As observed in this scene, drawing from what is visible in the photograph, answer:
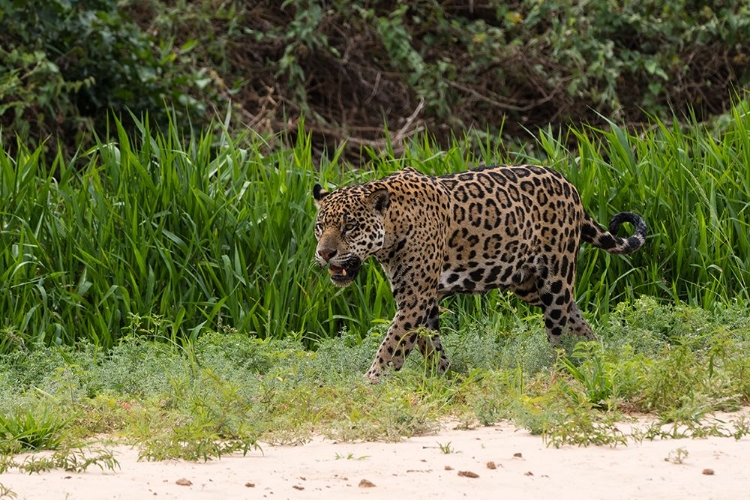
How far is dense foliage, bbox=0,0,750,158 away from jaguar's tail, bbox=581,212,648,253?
6453mm

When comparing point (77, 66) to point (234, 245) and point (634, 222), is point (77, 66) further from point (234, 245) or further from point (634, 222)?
point (634, 222)

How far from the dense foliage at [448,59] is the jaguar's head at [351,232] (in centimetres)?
703

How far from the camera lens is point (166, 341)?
729 cm

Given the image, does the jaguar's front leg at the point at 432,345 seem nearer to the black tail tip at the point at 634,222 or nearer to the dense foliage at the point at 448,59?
Answer: the black tail tip at the point at 634,222

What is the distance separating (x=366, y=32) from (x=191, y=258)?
7.17 m

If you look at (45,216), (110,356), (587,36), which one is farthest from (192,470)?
(587,36)

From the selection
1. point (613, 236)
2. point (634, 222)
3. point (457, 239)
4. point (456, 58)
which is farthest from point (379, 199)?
point (456, 58)

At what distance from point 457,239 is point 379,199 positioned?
0.54m

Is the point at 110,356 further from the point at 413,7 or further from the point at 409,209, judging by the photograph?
the point at 413,7

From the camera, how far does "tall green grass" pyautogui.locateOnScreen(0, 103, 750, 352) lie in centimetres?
734

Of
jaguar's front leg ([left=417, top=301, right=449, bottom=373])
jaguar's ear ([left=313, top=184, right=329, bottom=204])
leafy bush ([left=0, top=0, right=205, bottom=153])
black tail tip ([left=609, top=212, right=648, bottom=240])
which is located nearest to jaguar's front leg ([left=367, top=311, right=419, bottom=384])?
jaguar's front leg ([left=417, top=301, right=449, bottom=373])

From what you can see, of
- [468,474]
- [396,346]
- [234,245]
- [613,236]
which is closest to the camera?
[468,474]

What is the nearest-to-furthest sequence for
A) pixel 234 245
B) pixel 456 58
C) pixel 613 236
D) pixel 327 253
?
pixel 327 253, pixel 613 236, pixel 234 245, pixel 456 58

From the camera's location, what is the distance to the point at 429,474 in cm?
446
